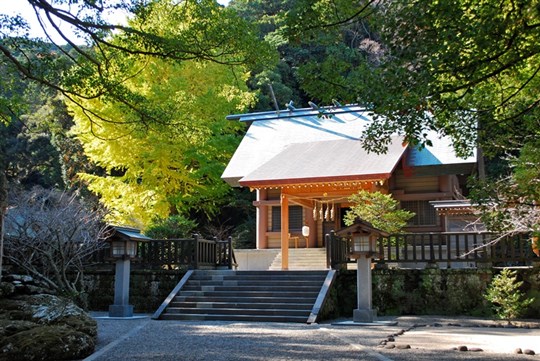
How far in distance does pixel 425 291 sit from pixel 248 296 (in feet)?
13.9

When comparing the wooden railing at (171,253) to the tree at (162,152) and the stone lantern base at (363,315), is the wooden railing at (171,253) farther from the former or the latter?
the stone lantern base at (363,315)

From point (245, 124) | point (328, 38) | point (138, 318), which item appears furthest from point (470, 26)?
point (245, 124)

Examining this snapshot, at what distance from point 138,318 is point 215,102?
36.4 feet

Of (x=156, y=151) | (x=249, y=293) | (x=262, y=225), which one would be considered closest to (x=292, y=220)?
(x=262, y=225)

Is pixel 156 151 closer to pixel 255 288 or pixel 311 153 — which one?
pixel 311 153

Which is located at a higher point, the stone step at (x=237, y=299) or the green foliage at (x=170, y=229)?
the green foliage at (x=170, y=229)

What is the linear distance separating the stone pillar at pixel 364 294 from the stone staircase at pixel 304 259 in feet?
20.6

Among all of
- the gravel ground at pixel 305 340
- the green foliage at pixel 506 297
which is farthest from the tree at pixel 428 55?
the green foliage at pixel 506 297

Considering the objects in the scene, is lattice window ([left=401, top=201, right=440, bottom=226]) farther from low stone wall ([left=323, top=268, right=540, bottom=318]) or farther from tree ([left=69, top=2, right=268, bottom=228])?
tree ([left=69, top=2, right=268, bottom=228])

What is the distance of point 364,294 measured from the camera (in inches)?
456

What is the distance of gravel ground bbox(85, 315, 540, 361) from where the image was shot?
23.4ft

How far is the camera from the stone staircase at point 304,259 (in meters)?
18.4

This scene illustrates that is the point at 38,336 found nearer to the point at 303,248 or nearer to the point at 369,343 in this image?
the point at 369,343

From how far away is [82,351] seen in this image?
7082 millimetres
